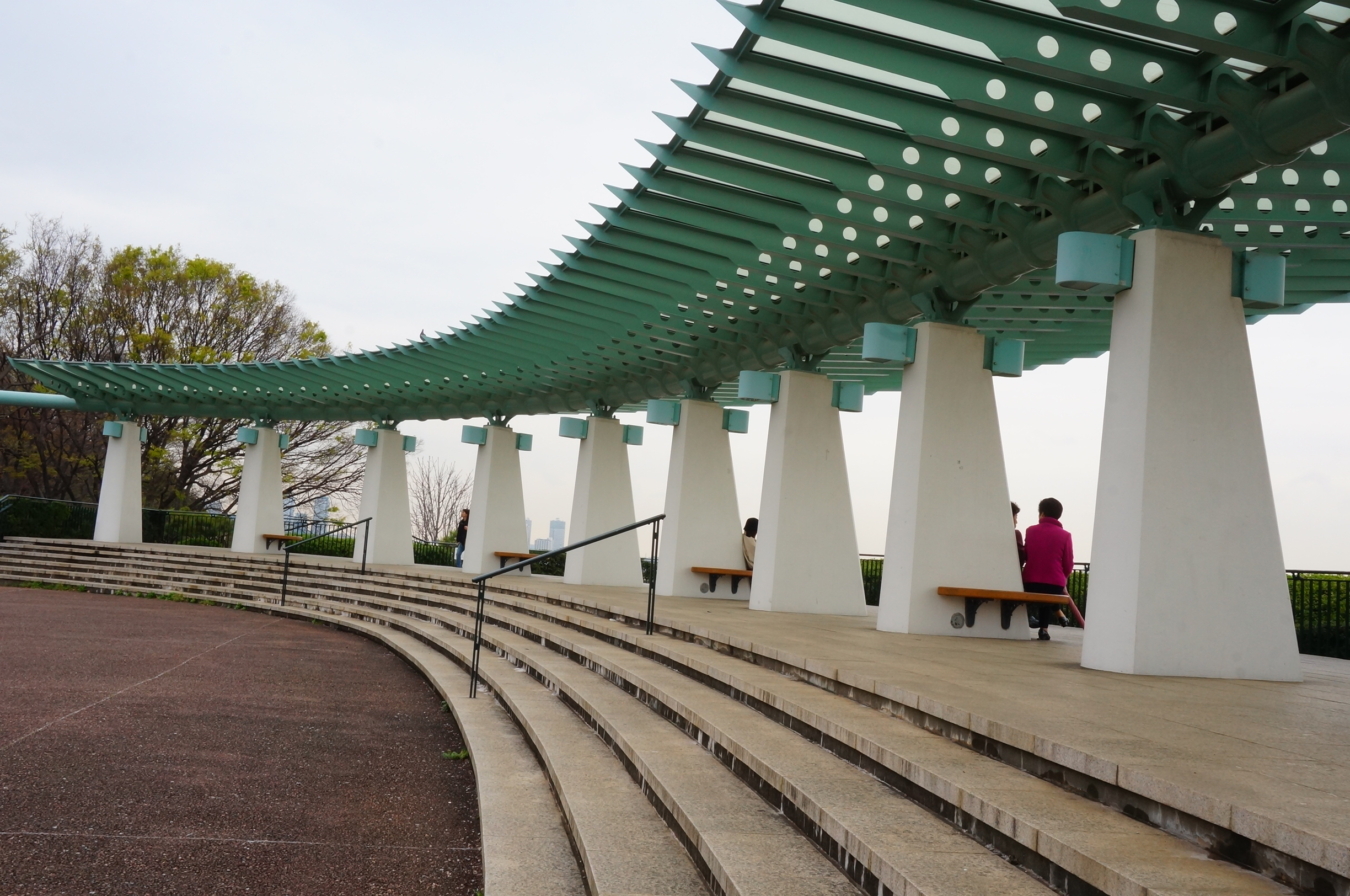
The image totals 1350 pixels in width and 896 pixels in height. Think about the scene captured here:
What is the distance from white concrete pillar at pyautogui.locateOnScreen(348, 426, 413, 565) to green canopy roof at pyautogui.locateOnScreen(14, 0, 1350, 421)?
11.7 m

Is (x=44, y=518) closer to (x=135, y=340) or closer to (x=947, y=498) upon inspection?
(x=135, y=340)

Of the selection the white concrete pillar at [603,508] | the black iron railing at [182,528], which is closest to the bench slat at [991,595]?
the white concrete pillar at [603,508]

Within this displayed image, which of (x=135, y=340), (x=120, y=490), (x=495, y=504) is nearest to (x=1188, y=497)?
(x=495, y=504)

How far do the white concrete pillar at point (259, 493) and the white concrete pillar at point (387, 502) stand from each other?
3154 mm

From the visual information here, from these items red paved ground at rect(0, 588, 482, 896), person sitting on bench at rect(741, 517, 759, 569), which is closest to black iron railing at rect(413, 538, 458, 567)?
person sitting on bench at rect(741, 517, 759, 569)

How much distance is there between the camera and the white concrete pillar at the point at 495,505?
21719mm

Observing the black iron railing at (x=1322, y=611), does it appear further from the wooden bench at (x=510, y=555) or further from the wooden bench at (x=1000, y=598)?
the wooden bench at (x=510, y=555)

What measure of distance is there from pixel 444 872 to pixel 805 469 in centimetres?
834

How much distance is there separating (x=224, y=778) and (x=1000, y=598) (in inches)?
257

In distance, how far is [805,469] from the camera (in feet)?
41.7

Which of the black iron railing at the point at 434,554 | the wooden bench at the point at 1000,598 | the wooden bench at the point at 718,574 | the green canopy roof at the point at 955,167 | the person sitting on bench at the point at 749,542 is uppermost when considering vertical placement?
the green canopy roof at the point at 955,167

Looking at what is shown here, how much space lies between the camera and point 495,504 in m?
22.0

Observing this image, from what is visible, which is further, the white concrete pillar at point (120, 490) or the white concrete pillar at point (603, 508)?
the white concrete pillar at point (120, 490)

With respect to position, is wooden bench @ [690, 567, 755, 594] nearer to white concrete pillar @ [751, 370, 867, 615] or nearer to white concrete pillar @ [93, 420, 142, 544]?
white concrete pillar @ [751, 370, 867, 615]
